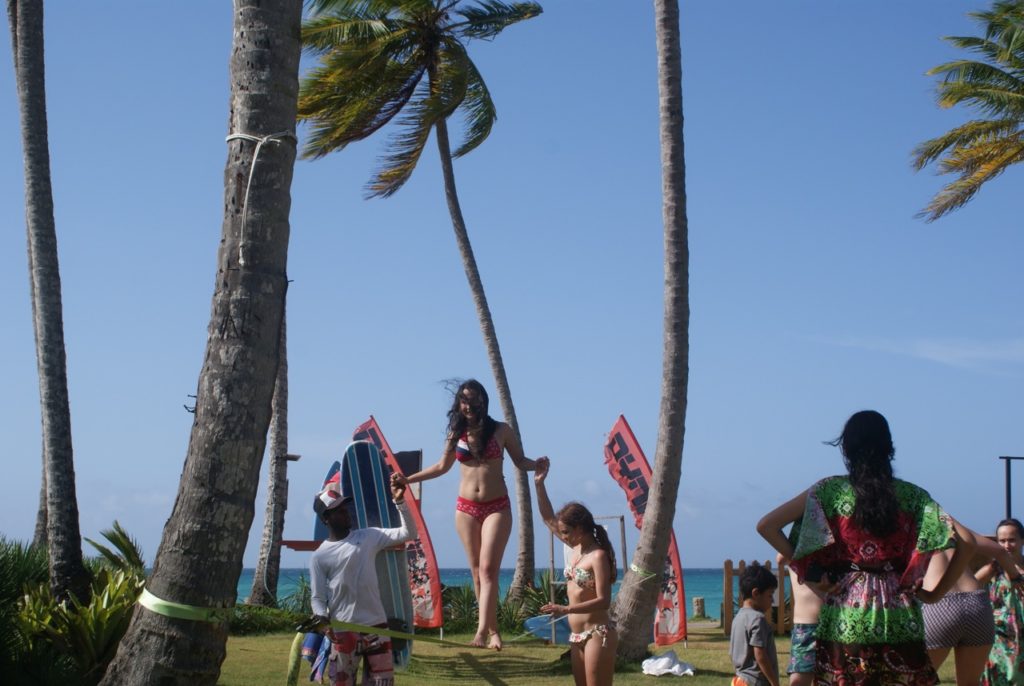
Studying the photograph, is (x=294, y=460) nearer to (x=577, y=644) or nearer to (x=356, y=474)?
(x=356, y=474)

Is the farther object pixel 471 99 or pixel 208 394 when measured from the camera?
pixel 471 99

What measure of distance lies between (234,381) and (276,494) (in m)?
10.9

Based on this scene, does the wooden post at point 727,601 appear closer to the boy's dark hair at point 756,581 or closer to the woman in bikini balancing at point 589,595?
the boy's dark hair at point 756,581

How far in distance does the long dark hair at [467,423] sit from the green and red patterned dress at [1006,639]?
3.74 meters

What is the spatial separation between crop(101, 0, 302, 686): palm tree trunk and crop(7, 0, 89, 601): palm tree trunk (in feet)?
15.3

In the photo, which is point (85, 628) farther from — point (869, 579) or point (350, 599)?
point (869, 579)

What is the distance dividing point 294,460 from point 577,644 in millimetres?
9973

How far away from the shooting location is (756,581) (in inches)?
289

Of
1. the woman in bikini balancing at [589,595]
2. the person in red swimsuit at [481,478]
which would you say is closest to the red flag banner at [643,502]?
the person in red swimsuit at [481,478]

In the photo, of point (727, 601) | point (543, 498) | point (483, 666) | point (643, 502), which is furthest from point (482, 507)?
point (727, 601)

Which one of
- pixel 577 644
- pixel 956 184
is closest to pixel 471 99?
pixel 956 184

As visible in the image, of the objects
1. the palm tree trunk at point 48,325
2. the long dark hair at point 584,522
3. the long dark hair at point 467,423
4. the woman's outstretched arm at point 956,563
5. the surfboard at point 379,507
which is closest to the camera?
the woman's outstretched arm at point 956,563

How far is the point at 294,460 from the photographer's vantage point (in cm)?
1609

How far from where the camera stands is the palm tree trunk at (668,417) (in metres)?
10.0
